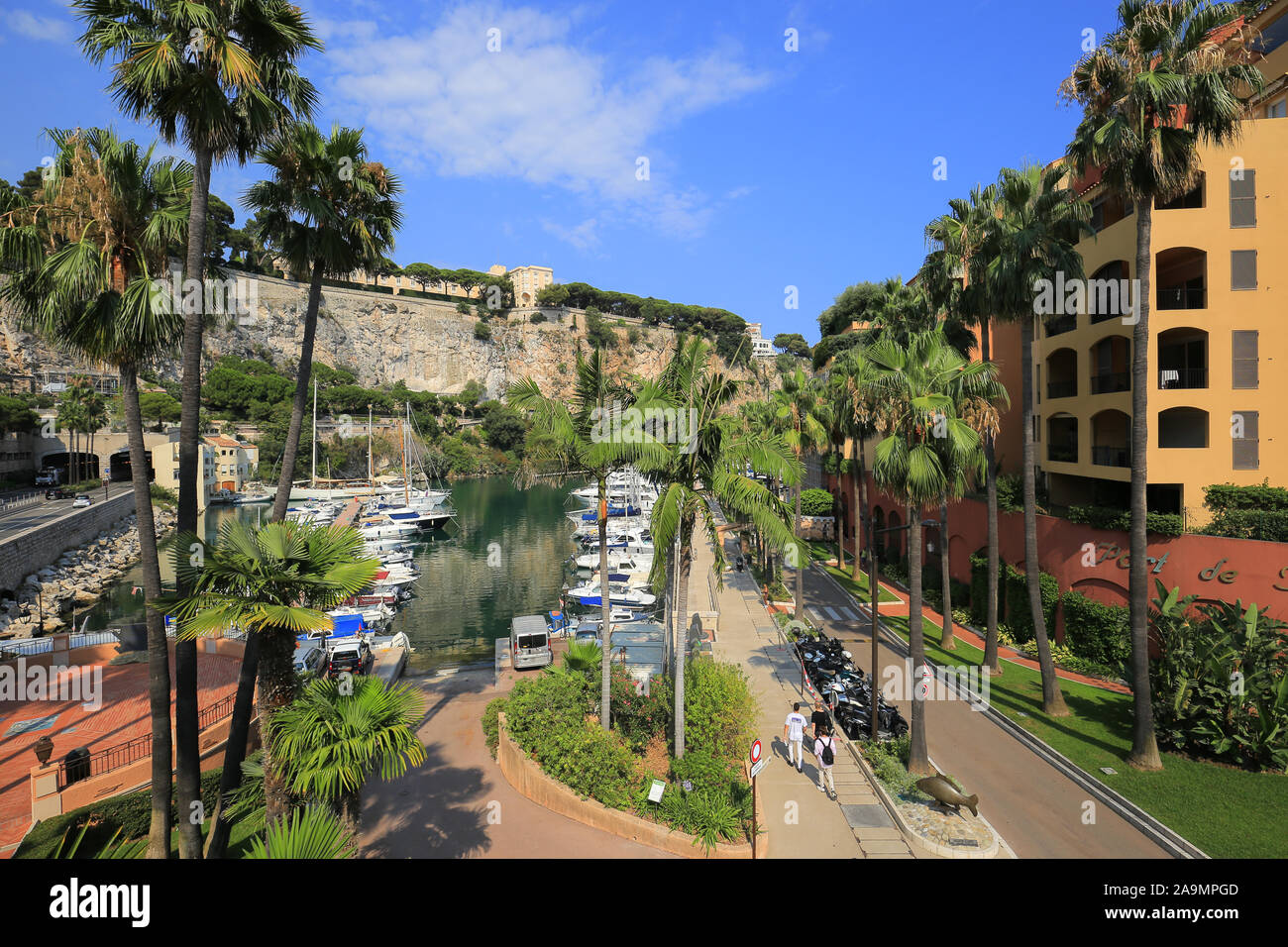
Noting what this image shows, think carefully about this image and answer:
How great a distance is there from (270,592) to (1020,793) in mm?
16396

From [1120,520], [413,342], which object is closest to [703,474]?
[1120,520]

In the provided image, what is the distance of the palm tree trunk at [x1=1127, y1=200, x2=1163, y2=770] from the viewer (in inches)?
606

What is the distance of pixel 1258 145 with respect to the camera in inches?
832

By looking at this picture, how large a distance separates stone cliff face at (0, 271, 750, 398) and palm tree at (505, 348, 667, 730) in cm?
10052

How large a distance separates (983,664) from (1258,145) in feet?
64.7

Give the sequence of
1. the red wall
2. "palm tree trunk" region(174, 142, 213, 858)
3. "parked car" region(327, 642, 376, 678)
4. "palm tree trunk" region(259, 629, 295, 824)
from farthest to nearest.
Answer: "parked car" region(327, 642, 376, 678) → the red wall → "palm tree trunk" region(174, 142, 213, 858) → "palm tree trunk" region(259, 629, 295, 824)

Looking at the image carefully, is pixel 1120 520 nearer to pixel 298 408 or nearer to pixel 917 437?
pixel 917 437

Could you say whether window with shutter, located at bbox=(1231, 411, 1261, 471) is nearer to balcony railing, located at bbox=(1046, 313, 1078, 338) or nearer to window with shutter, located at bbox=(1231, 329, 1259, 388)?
window with shutter, located at bbox=(1231, 329, 1259, 388)

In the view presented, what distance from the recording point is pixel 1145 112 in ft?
49.8

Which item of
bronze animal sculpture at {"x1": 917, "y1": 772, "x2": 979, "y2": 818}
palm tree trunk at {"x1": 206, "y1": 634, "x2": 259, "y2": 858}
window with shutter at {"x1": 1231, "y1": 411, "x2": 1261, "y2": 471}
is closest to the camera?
palm tree trunk at {"x1": 206, "y1": 634, "x2": 259, "y2": 858}

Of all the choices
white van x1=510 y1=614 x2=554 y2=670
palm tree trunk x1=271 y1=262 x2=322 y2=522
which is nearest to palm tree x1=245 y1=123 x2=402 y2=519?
palm tree trunk x1=271 y1=262 x2=322 y2=522

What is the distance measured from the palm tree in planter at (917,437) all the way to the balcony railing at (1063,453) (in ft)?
53.8

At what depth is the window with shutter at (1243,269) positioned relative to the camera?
21.2m

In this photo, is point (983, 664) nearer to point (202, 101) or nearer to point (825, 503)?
point (202, 101)
